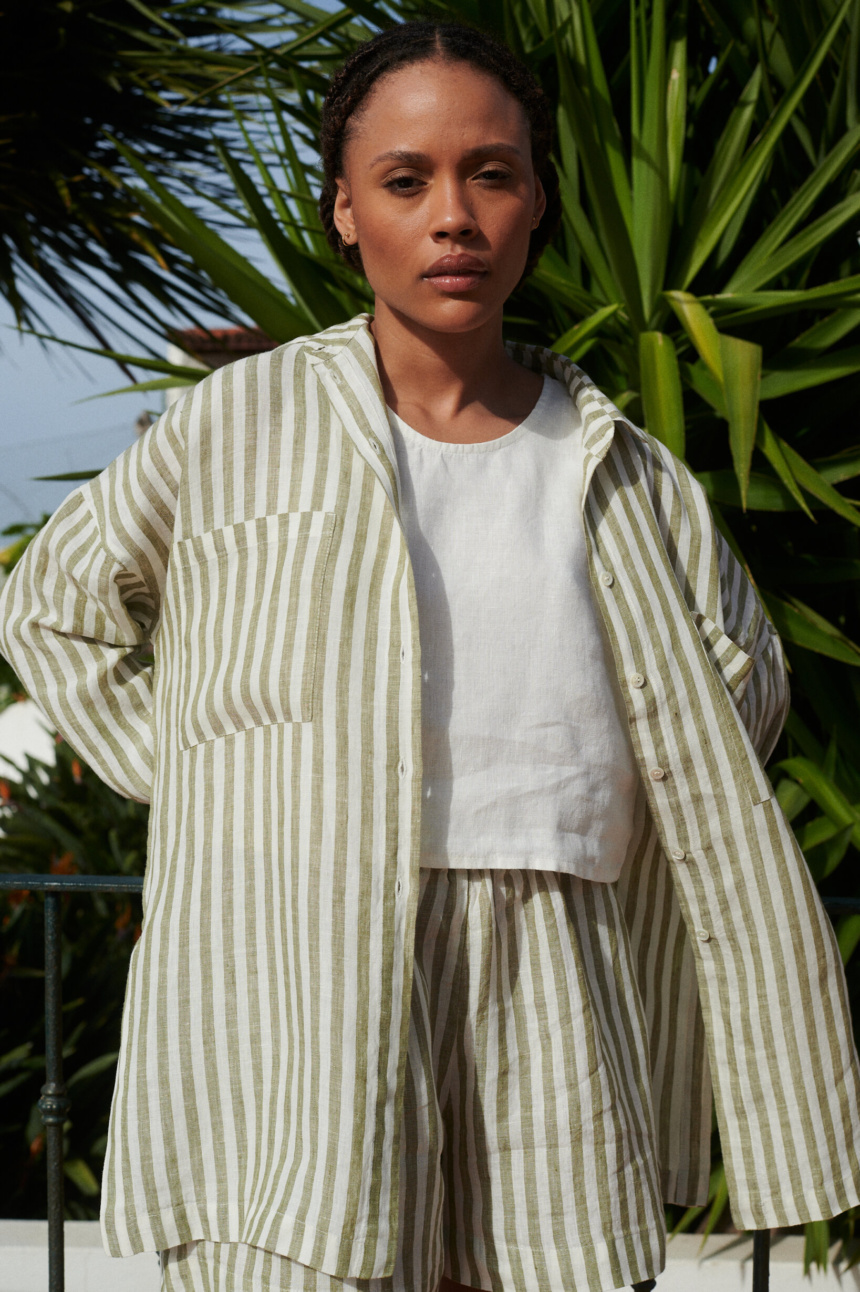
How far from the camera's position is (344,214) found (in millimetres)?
1310

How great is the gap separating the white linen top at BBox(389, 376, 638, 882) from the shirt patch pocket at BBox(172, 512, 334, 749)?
104mm

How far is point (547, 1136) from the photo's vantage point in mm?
1146

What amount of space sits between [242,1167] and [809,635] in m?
1.82

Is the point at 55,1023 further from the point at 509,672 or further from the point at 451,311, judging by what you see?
the point at 451,311

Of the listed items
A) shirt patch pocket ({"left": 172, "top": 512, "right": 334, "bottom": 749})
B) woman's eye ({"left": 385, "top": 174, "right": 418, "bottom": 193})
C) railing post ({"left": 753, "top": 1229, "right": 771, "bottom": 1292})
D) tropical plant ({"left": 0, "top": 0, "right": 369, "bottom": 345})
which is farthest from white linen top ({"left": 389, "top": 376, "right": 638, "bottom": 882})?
tropical plant ({"left": 0, "top": 0, "right": 369, "bottom": 345})

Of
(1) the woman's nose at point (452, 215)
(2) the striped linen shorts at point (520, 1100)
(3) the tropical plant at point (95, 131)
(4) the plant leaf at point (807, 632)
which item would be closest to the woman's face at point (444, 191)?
(1) the woman's nose at point (452, 215)

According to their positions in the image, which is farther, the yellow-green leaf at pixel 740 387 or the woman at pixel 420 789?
the yellow-green leaf at pixel 740 387

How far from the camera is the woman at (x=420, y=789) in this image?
108cm

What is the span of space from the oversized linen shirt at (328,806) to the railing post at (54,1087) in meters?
0.44

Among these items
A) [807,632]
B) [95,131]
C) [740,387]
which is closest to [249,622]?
[740,387]

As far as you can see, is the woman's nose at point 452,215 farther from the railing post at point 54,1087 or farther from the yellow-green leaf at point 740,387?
the yellow-green leaf at point 740,387

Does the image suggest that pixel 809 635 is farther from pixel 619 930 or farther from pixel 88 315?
pixel 88 315

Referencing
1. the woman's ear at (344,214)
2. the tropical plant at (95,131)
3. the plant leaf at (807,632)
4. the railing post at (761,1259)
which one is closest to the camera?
the woman's ear at (344,214)

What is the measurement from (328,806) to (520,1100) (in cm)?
32
